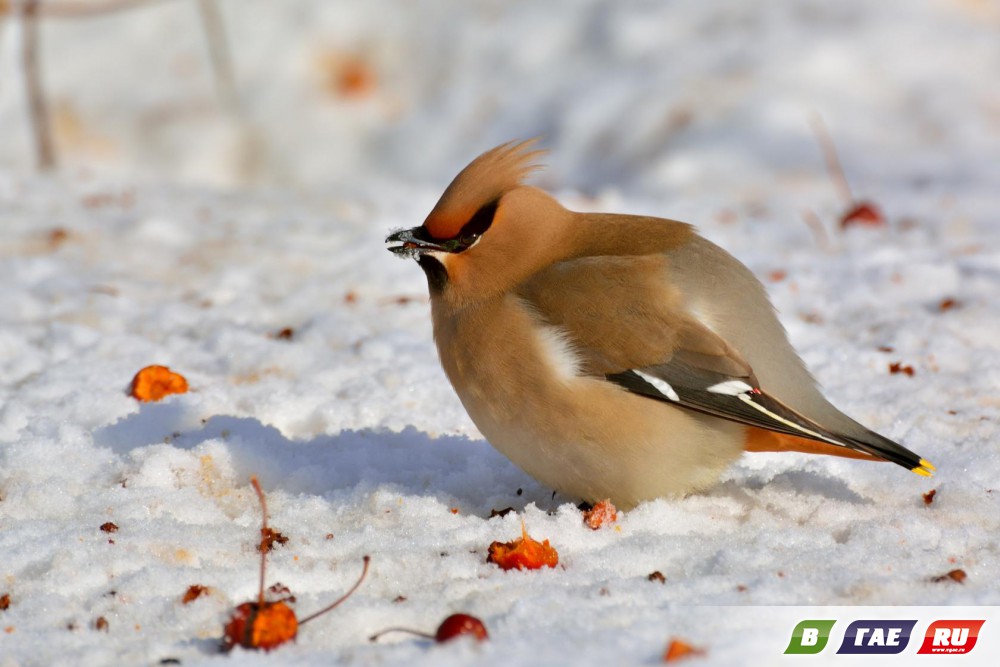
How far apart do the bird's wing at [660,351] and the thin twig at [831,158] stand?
337 centimetres

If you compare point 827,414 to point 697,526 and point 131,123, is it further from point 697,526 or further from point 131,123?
point 131,123

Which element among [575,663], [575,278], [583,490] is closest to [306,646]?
[575,663]

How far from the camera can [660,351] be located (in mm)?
3064

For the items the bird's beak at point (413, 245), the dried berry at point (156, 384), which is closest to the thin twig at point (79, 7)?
the dried berry at point (156, 384)

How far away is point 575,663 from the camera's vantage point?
2.27 meters

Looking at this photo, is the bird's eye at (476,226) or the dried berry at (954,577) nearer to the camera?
the dried berry at (954,577)

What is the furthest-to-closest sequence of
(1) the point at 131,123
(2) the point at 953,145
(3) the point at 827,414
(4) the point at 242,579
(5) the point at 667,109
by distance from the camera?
1. (1) the point at 131,123
2. (5) the point at 667,109
3. (2) the point at 953,145
4. (3) the point at 827,414
5. (4) the point at 242,579

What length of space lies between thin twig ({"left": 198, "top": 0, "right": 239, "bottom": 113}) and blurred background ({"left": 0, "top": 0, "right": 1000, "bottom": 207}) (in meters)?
0.02

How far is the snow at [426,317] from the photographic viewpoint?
8.73 ft

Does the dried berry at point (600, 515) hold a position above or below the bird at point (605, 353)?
below

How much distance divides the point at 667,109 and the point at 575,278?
14.0 ft

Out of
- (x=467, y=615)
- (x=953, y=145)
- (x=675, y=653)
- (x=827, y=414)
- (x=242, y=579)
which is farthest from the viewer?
(x=953, y=145)

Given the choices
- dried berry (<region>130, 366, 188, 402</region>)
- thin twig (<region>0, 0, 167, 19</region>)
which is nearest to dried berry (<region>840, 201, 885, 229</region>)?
dried berry (<region>130, 366, 188, 402</region>)

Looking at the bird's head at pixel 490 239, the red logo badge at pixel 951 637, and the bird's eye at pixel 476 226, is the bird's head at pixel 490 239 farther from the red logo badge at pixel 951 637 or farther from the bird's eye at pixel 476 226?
the red logo badge at pixel 951 637
